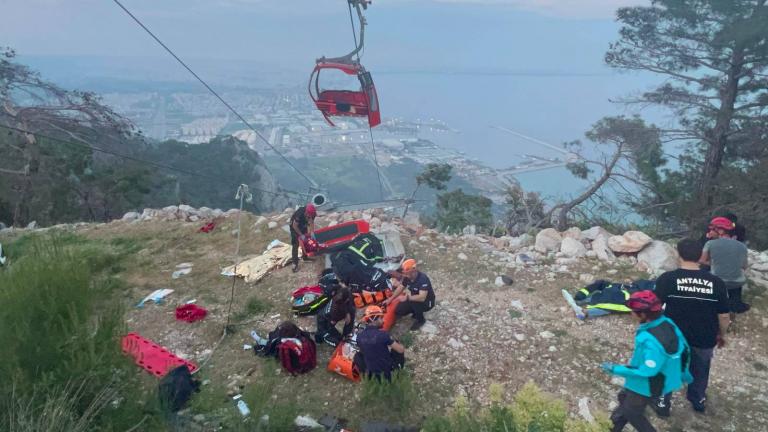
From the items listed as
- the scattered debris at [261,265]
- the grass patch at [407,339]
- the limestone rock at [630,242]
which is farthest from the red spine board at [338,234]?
the limestone rock at [630,242]

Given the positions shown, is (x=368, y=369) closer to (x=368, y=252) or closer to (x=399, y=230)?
(x=368, y=252)

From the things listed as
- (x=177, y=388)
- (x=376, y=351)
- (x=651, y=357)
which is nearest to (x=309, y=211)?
(x=376, y=351)

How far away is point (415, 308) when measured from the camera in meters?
6.48

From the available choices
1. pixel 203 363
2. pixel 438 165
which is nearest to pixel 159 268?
pixel 203 363

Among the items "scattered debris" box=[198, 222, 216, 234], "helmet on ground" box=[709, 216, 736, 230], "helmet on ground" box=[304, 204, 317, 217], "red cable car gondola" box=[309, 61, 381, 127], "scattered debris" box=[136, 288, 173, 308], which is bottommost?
"scattered debris" box=[136, 288, 173, 308]

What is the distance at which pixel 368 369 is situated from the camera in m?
5.20

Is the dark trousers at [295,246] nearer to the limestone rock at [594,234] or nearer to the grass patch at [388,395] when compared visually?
the grass patch at [388,395]

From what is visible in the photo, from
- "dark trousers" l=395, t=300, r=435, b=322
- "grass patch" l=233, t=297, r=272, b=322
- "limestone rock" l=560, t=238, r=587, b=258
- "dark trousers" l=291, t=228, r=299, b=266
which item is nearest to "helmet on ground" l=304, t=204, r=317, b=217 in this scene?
"dark trousers" l=291, t=228, r=299, b=266

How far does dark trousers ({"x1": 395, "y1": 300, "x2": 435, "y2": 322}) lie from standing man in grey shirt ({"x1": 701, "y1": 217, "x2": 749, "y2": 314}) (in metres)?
3.24

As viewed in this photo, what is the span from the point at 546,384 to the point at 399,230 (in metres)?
5.10

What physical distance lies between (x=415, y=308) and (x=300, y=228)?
2962 mm

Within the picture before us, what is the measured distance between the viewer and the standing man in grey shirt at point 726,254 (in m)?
5.48

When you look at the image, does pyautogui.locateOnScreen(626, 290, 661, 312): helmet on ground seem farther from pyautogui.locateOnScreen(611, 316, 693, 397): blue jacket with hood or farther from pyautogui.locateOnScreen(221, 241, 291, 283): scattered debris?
pyautogui.locateOnScreen(221, 241, 291, 283): scattered debris

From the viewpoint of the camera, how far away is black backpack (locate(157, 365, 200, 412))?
473 cm
